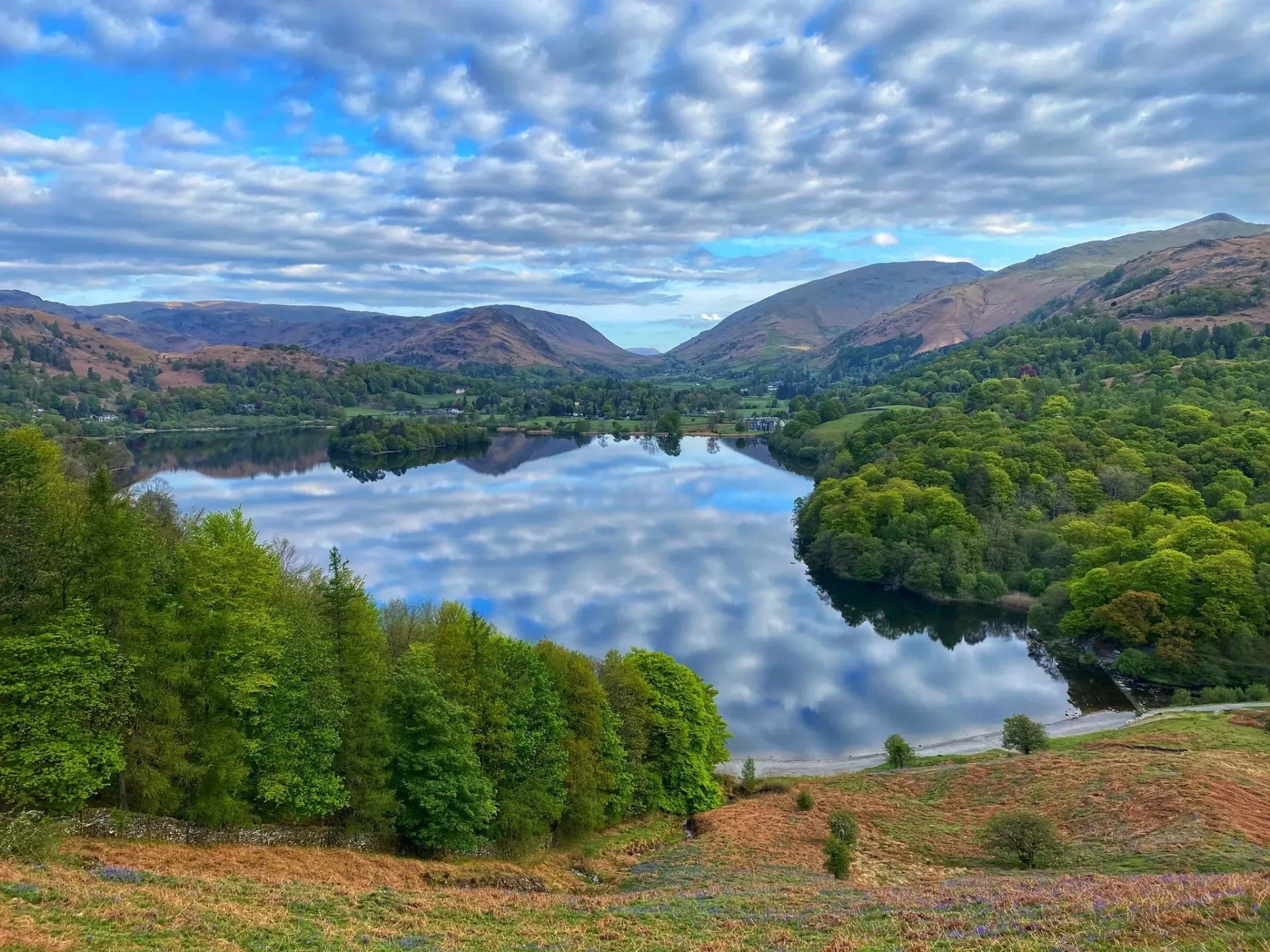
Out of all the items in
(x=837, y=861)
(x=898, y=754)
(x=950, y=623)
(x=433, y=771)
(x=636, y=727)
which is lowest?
(x=950, y=623)

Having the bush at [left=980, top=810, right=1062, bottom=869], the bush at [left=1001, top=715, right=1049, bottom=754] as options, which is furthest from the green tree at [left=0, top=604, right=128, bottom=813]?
the bush at [left=1001, top=715, right=1049, bottom=754]

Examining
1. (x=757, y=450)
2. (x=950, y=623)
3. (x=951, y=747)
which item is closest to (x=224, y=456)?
(x=757, y=450)

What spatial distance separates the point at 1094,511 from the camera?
265 ft

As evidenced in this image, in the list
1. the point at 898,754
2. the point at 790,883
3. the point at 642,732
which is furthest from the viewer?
the point at 898,754

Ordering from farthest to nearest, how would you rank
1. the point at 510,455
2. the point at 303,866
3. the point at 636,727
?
the point at 510,455 < the point at 636,727 < the point at 303,866

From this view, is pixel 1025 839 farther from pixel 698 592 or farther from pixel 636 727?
pixel 698 592

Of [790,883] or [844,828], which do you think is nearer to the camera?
[790,883]

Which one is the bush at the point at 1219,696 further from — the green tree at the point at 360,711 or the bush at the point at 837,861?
the green tree at the point at 360,711

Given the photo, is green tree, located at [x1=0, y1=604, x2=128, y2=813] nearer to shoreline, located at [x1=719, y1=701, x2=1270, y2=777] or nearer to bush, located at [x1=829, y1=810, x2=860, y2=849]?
bush, located at [x1=829, y1=810, x2=860, y2=849]

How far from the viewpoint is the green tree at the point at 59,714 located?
61.4 ft

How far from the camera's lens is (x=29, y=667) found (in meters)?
19.2

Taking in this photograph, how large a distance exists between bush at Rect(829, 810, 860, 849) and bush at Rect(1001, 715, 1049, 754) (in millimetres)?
14748

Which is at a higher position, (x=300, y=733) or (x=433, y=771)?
(x=300, y=733)

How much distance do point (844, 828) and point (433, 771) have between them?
14498 millimetres
